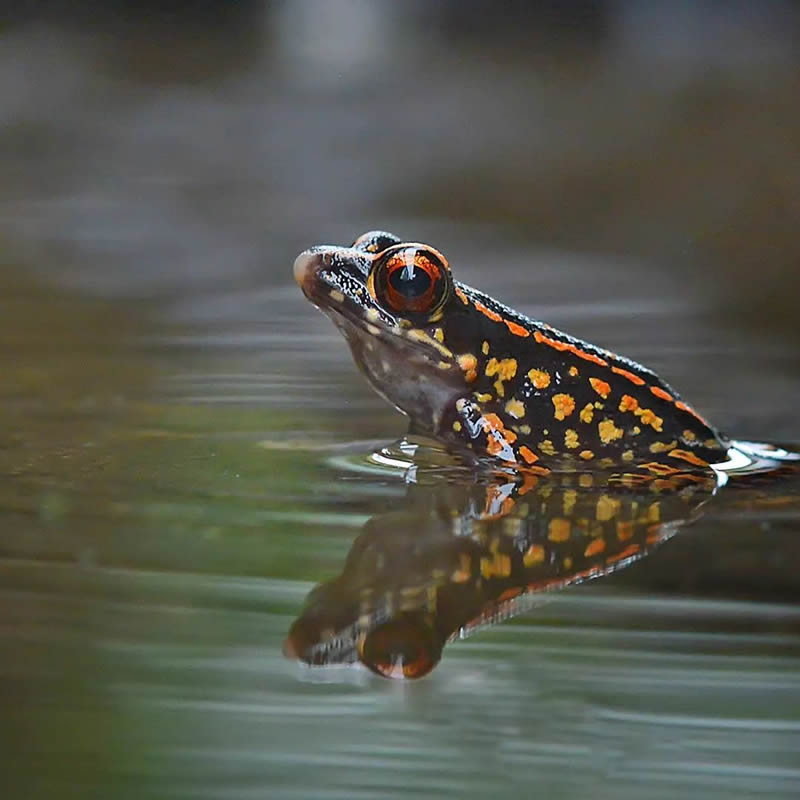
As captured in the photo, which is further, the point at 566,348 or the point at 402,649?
the point at 566,348

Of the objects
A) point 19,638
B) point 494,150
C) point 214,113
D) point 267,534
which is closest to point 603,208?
point 494,150

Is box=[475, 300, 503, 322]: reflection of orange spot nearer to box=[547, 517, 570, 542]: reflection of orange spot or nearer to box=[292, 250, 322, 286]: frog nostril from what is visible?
box=[292, 250, 322, 286]: frog nostril

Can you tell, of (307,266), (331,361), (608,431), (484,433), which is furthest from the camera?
(331,361)

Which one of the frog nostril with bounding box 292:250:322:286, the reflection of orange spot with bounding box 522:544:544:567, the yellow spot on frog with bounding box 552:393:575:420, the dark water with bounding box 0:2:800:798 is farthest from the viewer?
the yellow spot on frog with bounding box 552:393:575:420

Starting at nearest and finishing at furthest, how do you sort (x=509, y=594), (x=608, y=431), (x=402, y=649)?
(x=402, y=649) → (x=509, y=594) → (x=608, y=431)

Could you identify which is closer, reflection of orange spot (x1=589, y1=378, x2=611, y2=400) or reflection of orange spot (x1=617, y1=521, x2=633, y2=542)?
reflection of orange spot (x1=617, y1=521, x2=633, y2=542)

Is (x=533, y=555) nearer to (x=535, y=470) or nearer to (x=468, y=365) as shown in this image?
(x=535, y=470)

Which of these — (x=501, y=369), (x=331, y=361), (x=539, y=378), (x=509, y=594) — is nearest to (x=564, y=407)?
(x=539, y=378)

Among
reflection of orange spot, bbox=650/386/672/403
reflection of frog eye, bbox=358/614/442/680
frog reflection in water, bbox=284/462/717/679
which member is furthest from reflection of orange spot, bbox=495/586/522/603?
reflection of orange spot, bbox=650/386/672/403
